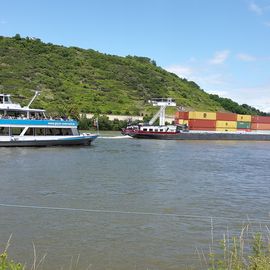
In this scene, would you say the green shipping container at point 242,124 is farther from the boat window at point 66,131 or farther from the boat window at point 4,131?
the boat window at point 4,131

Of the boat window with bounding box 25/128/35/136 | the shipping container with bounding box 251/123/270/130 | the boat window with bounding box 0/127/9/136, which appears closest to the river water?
the boat window with bounding box 0/127/9/136

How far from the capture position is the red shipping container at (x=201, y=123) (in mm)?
85562

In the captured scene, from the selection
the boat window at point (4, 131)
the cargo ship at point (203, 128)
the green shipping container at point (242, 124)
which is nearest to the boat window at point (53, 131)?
the boat window at point (4, 131)

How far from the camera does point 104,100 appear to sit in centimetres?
10569

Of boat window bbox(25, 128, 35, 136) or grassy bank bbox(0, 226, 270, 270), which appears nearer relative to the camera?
grassy bank bbox(0, 226, 270, 270)

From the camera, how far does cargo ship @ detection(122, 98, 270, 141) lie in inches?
2911

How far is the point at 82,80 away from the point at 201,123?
43735 mm

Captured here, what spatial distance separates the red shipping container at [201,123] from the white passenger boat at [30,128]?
138 feet

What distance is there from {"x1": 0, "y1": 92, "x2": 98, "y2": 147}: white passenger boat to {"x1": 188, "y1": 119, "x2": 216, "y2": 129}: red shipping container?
4207 centimetres

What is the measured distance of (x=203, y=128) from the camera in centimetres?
8631

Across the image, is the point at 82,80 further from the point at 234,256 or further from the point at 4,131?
the point at 234,256

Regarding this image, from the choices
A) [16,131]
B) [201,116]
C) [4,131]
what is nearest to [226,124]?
[201,116]

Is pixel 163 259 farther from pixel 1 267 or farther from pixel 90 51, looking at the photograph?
pixel 90 51

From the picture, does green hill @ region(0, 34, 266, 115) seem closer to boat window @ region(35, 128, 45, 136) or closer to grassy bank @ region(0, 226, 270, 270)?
boat window @ region(35, 128, 45, 136)
